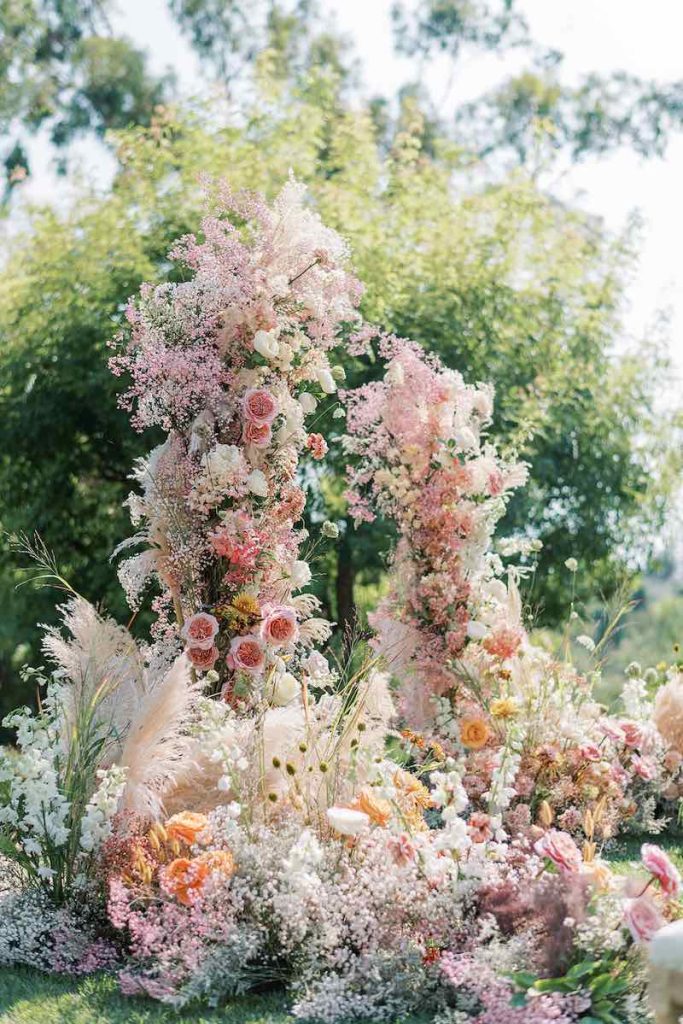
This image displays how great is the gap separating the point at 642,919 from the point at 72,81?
14.4 meters

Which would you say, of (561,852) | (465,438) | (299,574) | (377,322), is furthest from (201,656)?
(377,322)

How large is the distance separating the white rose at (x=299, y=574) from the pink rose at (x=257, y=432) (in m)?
0.53

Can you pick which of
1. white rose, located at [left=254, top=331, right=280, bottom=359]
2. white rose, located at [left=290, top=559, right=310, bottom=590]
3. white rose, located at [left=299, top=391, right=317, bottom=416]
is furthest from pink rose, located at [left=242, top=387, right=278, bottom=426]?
white rose, located at [left=290, top=559, right=310, bottom=590]

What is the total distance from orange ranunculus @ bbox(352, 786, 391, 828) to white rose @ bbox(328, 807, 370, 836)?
0.54 feet

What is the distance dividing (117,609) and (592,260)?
191 inches

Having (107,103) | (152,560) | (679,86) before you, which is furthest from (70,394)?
(679,86)

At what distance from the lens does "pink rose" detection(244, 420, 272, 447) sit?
15.7 ft

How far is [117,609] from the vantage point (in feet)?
30.2

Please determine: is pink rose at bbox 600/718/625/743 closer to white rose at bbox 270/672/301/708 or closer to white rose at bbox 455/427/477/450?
white rose at bbox 455/427/477/450

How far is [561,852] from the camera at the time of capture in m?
3.54

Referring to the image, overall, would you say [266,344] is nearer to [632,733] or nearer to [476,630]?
[476,630]

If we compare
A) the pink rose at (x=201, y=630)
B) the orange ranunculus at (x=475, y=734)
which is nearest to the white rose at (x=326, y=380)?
the pink rose at (x=201, y=630)

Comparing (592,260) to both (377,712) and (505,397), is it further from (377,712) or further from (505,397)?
(377,712)

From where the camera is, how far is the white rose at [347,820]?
3762 mm
